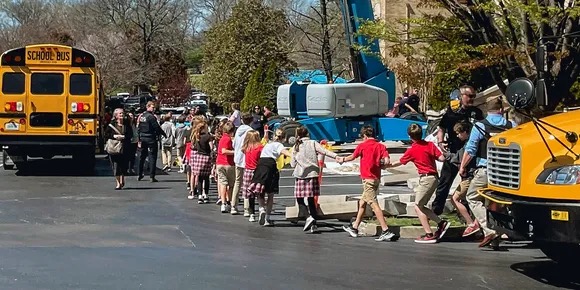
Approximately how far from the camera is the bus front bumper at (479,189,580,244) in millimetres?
8289

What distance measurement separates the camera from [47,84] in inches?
883

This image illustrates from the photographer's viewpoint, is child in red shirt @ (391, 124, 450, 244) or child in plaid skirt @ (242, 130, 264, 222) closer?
child in red shirt @ (391, 124, 450, 244)

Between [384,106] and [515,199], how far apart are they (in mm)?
17094

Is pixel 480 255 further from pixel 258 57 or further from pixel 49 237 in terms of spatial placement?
pixel 258 57

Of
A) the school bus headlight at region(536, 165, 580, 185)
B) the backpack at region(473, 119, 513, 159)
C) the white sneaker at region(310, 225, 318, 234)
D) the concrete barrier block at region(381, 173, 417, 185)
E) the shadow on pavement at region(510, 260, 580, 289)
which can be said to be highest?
the backpack at region(473, 119, 513, 159)

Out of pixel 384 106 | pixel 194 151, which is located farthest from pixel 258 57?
pixel 194 151

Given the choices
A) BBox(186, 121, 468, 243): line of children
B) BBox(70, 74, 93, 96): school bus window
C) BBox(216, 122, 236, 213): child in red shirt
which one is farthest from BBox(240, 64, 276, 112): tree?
BBox(216, 122, 236, 213): child in red shirt

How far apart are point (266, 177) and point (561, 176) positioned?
605 centimetres

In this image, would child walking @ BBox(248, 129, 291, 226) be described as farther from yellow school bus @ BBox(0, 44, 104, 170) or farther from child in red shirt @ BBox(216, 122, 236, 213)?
yellow school bus @ BBox(0, 44, 104, 170)

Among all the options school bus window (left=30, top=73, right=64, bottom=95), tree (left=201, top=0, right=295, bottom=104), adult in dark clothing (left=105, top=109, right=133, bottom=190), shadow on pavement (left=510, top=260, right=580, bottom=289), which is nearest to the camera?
shadow on pavement (left=510, top=260, right=580, bottom=289)

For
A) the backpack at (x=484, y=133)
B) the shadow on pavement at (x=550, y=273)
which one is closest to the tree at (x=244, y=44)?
the backpack at (x=484, y=133)

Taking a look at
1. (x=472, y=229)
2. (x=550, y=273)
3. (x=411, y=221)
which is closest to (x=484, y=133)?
(x=472, y=229)

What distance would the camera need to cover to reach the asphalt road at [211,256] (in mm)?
9227

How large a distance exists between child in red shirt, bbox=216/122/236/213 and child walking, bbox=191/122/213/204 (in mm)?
941
